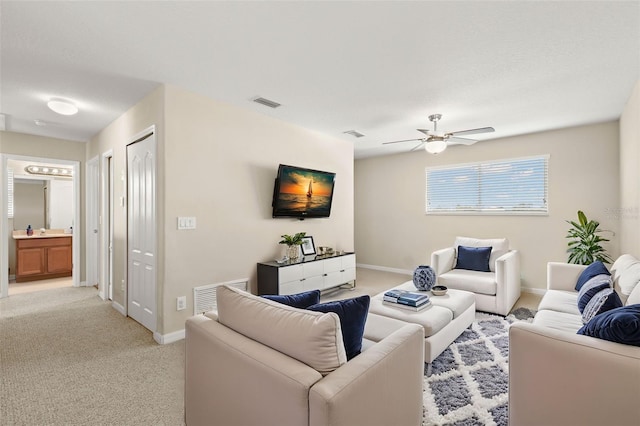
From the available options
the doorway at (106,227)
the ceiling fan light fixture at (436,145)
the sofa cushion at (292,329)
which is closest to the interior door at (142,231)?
the doorway at (106,227)

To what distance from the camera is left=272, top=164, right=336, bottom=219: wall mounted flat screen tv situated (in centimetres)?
412

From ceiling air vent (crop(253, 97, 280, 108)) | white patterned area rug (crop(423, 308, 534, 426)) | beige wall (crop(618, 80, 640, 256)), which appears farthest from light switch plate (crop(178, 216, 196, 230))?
beige wall (crop(618, 80, 640, 256))

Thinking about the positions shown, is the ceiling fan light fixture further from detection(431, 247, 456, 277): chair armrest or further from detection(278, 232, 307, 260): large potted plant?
detection(278, 232, 307, 260): large potted plant

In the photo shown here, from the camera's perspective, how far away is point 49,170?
6.18 metres

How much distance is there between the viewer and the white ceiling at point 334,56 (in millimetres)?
1953

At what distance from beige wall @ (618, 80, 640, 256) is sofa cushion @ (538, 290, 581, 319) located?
797mm

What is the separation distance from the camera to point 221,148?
3535 mm

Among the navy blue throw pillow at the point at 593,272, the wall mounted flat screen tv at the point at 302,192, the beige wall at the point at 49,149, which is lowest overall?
the navy blue throw pillow at the point at 593,272

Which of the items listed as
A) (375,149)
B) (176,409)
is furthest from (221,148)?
(375,149)

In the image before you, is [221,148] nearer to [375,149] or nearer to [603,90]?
[375,149]

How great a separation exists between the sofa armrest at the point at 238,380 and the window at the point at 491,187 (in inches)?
198

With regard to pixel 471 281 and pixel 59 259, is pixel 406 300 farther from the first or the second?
pixel 59 259

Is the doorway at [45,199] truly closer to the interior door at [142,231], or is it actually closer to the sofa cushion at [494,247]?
the interior door at [142,231]

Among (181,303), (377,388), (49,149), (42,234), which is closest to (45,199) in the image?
(42,234)
